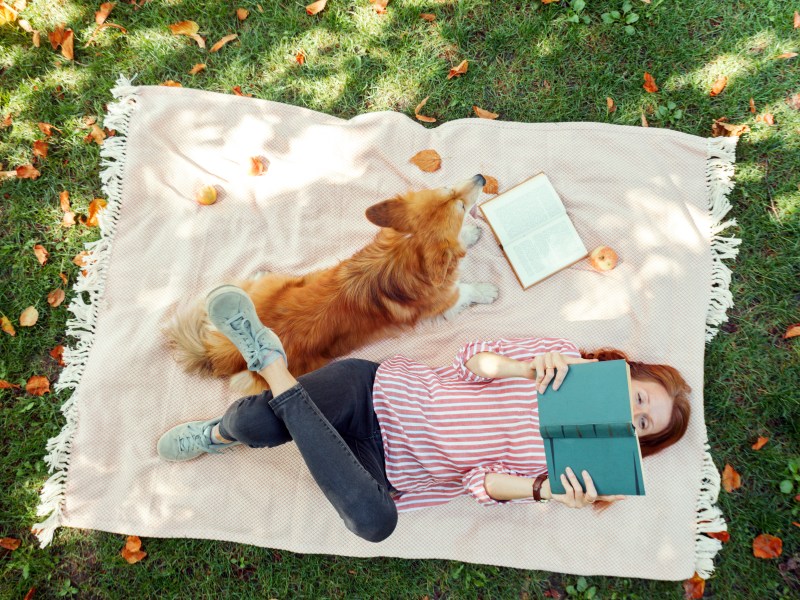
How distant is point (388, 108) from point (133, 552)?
3430 mm

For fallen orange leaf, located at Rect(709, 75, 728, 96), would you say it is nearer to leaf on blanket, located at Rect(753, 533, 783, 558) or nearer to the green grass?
the green grass

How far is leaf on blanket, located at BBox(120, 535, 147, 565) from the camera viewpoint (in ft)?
11.5

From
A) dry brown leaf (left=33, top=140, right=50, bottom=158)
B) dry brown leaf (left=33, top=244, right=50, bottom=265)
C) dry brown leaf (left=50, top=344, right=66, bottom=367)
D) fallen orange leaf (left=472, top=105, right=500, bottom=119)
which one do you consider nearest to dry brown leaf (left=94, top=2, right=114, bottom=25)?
dry brown leaf (left=33, top=140, right=50, bottom=158)

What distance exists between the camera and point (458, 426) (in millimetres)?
3008

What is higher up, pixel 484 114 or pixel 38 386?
pixel 484 114

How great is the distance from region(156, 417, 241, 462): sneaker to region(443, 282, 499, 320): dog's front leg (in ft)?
5.17

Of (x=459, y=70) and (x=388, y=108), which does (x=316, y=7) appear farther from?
(x=459, y=70)

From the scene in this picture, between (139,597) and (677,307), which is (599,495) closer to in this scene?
(677,307)

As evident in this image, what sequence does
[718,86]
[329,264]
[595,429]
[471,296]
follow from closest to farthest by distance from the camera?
[595,429]
[471,296]
[329,264]
[718,86]

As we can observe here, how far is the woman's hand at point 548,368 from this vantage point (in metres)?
2.65

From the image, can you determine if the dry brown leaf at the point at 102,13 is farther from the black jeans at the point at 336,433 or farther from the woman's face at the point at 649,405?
the woman's face at the point at 649,405

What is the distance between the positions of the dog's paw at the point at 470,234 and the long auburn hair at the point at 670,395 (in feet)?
3.28

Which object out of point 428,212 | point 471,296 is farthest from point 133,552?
point 428,212

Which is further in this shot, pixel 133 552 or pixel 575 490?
pixel 133 552
